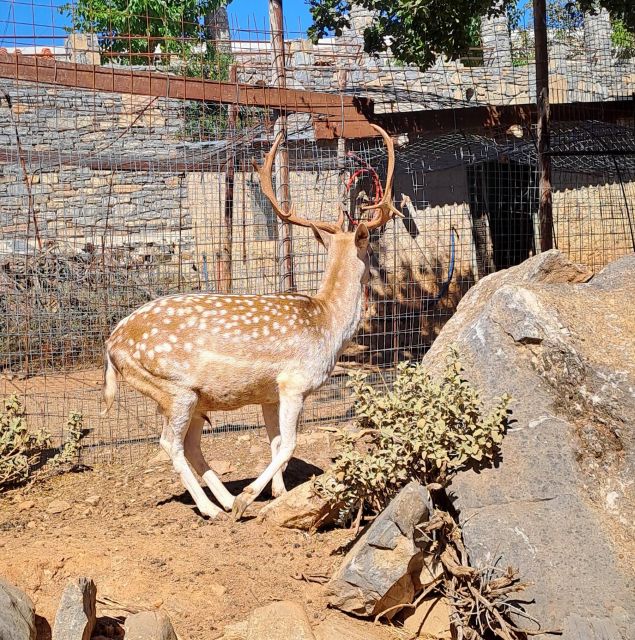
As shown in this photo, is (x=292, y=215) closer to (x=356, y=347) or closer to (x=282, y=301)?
(x=282, y=301)

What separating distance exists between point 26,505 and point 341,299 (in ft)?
8.69

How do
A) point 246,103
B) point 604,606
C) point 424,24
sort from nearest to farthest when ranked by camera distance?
point 604,606 → point 246,103 → point 424,24

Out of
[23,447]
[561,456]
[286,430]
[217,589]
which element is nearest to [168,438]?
[286,430]

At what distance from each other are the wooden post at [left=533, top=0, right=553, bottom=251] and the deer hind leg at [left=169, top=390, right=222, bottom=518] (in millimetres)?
4074

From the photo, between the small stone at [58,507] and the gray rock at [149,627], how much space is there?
207 centimetres

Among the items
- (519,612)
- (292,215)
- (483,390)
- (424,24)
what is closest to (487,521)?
(519,612)

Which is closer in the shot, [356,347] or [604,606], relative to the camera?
[604,606]

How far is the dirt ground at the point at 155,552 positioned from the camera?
4.15m

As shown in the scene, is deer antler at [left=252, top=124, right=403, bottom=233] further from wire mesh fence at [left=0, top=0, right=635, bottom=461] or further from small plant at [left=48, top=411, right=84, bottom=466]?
small plant at [left=48, top=411, right=84, bottom=466]

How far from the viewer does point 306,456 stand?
262 inches

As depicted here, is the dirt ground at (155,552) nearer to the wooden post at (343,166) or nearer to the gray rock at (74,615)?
the gray rock at (74,615)

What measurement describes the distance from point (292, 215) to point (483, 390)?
8.57ft

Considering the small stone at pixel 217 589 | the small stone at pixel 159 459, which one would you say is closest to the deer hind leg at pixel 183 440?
the small stone at pixel 217 589

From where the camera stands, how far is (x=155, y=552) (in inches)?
185
